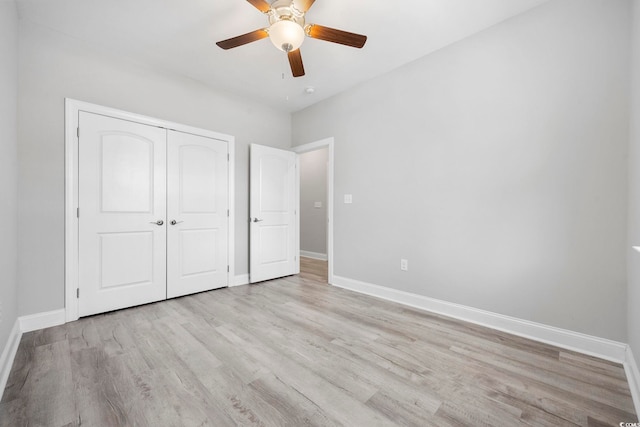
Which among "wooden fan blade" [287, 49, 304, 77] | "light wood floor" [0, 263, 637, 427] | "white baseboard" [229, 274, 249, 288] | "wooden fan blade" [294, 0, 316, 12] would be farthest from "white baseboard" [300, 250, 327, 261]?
"wooden fan blade" [294, 0, 316, 12]

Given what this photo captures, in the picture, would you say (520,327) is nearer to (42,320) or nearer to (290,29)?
(290,29)

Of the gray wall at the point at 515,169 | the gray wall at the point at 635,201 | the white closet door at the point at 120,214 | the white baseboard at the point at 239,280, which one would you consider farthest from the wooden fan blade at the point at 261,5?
the white baseboard at the point at 239,280

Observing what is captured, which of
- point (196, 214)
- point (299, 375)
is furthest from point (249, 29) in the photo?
point (299, 375)

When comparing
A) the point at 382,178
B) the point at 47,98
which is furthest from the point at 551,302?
the point at 47,98

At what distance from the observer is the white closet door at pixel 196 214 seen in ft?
10.5

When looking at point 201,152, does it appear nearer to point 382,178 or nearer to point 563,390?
point 382,178

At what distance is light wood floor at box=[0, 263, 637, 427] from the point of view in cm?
135

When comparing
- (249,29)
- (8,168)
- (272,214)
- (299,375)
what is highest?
(249,29)

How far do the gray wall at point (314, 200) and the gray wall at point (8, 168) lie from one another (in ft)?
15.0

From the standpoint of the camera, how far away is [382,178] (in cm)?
326

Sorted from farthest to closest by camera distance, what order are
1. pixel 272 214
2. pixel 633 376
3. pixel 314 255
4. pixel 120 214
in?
1. pixel 314 255
2. pixel 272 214
3. pixel 120 214
4. pixel 633 376

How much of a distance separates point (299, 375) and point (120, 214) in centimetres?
249

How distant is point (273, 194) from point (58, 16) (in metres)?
2.77

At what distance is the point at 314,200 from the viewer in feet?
20.4
